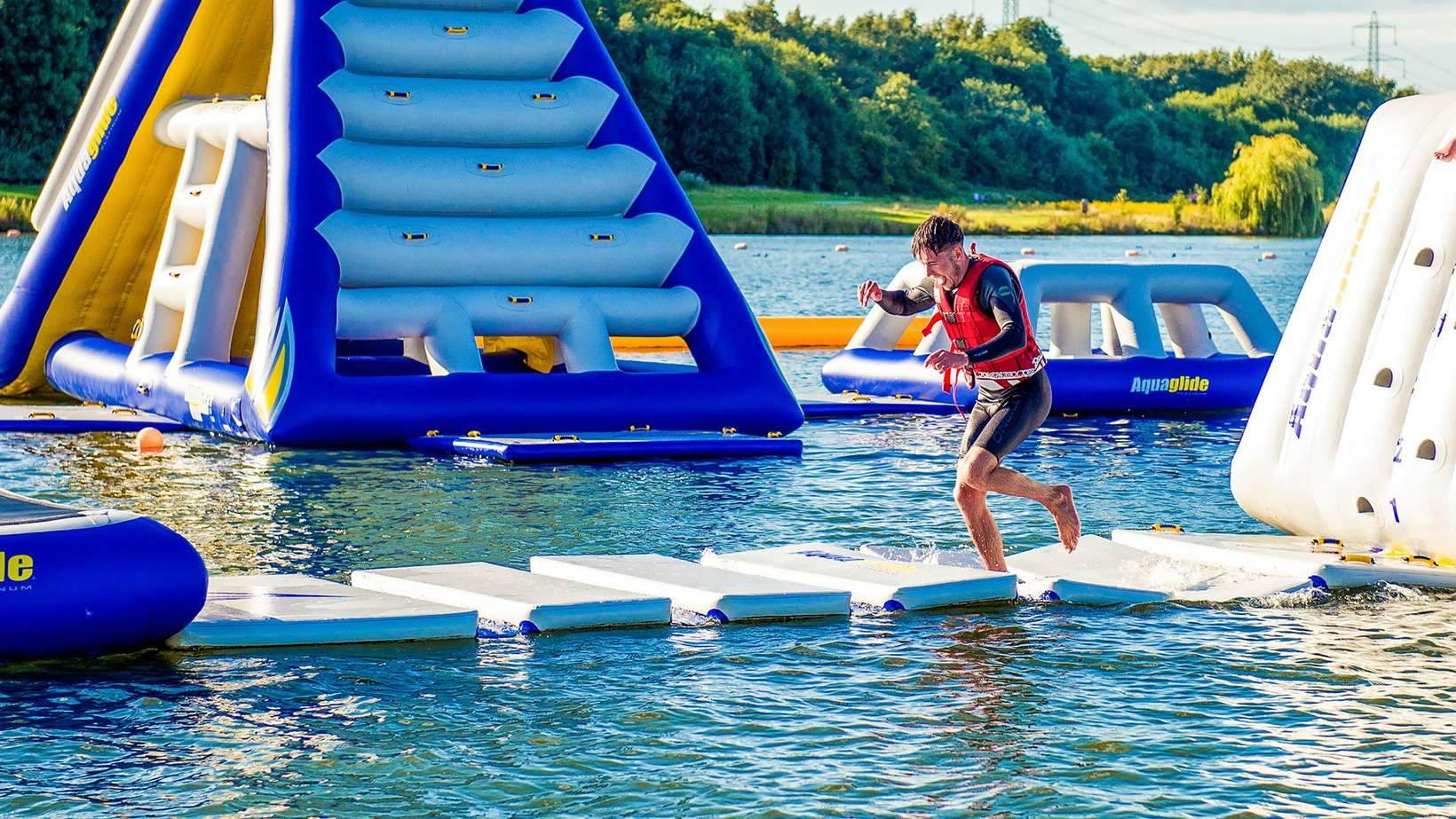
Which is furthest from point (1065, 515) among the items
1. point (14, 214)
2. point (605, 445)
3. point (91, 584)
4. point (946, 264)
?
point (14, 214)

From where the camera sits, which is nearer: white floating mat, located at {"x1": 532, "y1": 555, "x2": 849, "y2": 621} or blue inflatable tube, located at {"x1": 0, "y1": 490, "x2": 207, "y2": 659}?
blue inflatable tube, located at {"x1": 0, "y1": 490, "x2": 207, "y2": 659}

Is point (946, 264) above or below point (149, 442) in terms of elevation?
above

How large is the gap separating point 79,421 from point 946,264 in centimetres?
695

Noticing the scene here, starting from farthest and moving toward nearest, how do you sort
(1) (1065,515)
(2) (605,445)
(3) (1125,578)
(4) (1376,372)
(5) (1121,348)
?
(5) (1121,348) → (2) (605,445) → (4) (1376,372) → (3) (1125,578) → (1) (1065,515)

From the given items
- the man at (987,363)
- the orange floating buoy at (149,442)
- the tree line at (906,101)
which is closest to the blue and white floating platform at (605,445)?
the orange floating buoy at (149,442)

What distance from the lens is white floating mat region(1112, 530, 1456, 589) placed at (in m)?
6.53

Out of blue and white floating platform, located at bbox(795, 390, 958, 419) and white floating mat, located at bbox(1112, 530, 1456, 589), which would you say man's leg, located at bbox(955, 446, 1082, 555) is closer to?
white floating mat, located at bbox(1112, 530, 1456, 589)

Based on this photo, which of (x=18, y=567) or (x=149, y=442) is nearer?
(x=18, y=567)

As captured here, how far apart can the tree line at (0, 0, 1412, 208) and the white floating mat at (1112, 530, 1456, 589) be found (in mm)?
46652

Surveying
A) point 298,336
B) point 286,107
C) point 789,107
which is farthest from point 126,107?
point 789,107

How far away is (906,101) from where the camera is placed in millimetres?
85312

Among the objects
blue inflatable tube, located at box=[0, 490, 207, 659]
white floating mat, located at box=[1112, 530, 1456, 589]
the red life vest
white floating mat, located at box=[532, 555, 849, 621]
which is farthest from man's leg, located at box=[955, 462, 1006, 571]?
blue inflatable tube, located at box=[0, 490, 207, 659]

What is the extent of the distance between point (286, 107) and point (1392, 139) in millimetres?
5971

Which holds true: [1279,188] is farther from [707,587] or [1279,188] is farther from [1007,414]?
[707,587]
